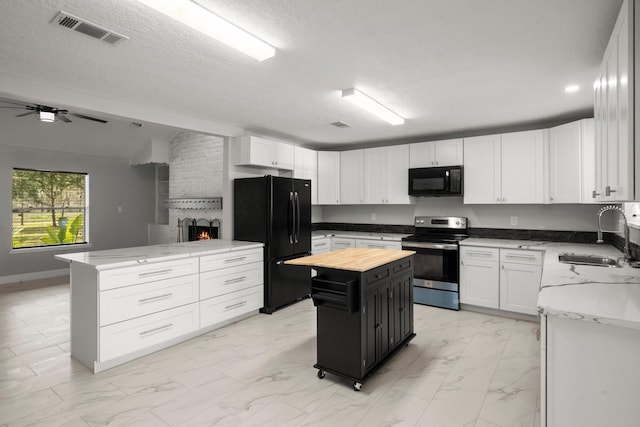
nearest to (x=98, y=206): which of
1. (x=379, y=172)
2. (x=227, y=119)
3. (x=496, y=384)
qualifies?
(x=227, y=119)

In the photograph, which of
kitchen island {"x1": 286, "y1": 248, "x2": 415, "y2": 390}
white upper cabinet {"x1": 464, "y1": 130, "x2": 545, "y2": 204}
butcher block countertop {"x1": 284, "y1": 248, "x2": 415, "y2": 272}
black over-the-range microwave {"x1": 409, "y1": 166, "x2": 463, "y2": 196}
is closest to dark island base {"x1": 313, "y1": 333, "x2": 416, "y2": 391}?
kitchen island {"x1": 286, "y1": 248, "x2": 415, "y2": 390}

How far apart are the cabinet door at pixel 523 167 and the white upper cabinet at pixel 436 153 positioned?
0.56m

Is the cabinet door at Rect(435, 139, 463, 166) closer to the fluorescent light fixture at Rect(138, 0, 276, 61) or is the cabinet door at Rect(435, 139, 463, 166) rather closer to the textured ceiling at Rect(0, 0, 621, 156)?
the textured ceiling at Rect(0, 0, 621, 156)

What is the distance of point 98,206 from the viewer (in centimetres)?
697

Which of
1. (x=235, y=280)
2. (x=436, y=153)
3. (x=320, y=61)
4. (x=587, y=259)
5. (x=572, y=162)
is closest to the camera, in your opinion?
(x=320, y=61)

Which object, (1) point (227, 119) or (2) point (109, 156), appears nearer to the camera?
(1) point (227, 119)

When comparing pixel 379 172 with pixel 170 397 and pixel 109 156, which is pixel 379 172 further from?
pixel 109 156

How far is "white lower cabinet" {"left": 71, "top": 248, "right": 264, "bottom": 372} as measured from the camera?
2750mm

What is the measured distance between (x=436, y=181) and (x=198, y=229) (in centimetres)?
474

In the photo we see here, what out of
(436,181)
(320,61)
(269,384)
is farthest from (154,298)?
(436,181)

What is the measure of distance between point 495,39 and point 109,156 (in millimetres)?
7361

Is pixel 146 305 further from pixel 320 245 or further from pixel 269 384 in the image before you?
pixel 320 245

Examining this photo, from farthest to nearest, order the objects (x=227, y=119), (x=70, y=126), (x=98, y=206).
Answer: (x=98, y=206)
(x=70, y=126)
(x=227, y=119)

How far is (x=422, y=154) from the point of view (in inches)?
196
